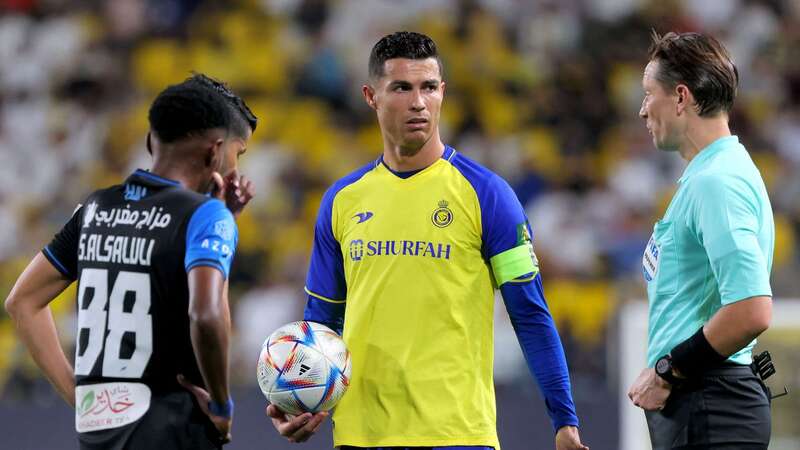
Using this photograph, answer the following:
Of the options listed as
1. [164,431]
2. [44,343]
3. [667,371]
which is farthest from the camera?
[44,343]

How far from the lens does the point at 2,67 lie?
1270cm

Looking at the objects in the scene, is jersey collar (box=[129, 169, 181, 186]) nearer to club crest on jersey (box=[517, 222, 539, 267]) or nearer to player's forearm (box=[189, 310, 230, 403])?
player's forearm (box=[189, 310, 230, 403])

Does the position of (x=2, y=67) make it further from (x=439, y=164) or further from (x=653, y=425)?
(x=653, y=425)

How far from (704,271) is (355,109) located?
327 inches

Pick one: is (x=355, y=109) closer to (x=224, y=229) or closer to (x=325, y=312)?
(x=325, y=312)

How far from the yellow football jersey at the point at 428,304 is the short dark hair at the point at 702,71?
0.77m

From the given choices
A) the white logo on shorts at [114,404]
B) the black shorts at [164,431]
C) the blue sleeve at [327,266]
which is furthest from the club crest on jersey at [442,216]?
the white logo on shorts at [114,404]

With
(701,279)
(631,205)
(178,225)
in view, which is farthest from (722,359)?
(631,205)

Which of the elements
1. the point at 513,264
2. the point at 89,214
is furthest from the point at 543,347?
the point at 89,214

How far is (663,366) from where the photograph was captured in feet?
12.7

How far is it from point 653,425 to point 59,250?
2039mm

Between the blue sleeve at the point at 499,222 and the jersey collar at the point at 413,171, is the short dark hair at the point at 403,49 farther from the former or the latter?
the blue sleeve at the point at 499,222

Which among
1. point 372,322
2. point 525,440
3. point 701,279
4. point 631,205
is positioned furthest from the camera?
point 631,205

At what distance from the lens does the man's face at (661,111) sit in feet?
13.1
